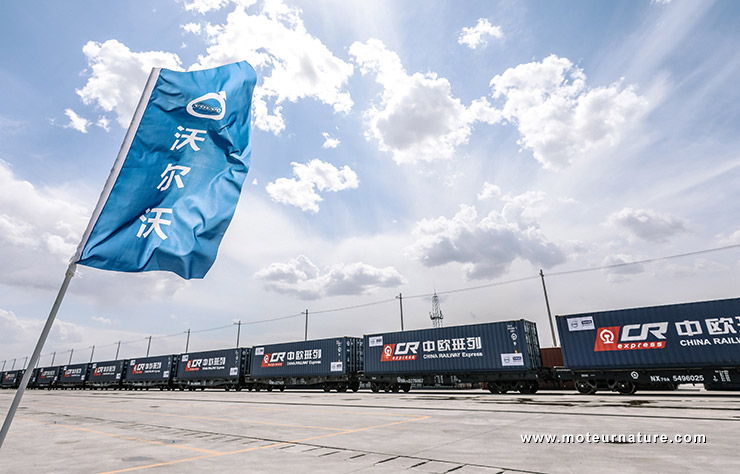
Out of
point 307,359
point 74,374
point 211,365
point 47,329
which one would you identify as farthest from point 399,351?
point 74,374

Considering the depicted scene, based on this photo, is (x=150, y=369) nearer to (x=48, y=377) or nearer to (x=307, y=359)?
(x=307, y=359)

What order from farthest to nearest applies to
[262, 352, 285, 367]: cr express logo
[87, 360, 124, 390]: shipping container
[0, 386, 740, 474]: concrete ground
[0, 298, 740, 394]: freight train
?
[87, 360, 124, 390]: shipping container < [262, 352, 285, 367]: cr express logo < [0, 298, 740, 394]: freight train < [0, 386, 740, 474]: concrete ground

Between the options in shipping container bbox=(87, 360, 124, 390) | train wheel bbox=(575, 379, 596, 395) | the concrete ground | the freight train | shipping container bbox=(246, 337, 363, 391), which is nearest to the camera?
the concrete ground

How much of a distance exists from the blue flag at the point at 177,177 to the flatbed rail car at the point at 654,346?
65.9 ft

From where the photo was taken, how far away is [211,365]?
127ft

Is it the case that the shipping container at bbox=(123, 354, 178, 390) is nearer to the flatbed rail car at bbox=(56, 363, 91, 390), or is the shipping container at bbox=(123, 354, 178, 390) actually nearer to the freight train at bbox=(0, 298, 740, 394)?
the freight train at bbox=(0, 298, 740, 394)

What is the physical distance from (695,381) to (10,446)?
23.2 meters

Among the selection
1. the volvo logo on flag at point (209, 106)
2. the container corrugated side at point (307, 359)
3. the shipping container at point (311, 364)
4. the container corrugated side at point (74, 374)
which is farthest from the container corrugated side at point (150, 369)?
the volvo logo on flag at point (209, 106)

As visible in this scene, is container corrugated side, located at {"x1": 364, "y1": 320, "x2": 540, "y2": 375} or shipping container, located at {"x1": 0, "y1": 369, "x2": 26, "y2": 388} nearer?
container corrugated side, located at {"x1": 364, "y1": 320, "x2": 540, "y2": 375}

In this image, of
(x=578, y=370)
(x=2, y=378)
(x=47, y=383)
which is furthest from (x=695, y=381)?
(x=2, y=378)

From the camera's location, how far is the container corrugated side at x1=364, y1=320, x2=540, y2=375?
71.4 ft

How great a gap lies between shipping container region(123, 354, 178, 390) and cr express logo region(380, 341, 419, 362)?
29124mm

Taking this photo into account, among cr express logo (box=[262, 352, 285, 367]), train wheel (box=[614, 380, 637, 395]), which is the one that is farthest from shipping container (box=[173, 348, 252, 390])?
train wheel (box=[614, 380, 637, 395])

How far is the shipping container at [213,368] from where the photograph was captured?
3650 centimetres
